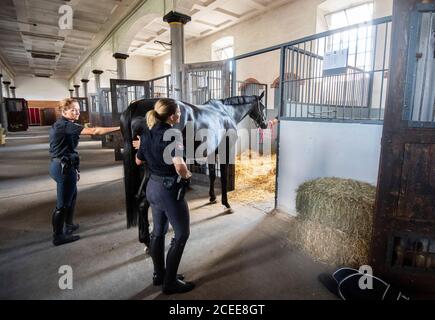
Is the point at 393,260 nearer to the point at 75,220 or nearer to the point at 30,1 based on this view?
the point at 75,220

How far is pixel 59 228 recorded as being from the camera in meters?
2.41

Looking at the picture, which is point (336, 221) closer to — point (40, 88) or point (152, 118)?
point (152, 118)

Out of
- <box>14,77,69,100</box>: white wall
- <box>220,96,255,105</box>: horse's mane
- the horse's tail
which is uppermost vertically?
<box>14,77,69,100</box>: white wall

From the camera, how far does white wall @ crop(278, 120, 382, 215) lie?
230 centimetres

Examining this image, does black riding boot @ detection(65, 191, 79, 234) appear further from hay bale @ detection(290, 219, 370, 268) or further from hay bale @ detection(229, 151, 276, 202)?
hay bale @ detection(290, 219, 370, 268)

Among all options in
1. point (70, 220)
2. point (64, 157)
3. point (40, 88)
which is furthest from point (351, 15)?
point (40, 88)

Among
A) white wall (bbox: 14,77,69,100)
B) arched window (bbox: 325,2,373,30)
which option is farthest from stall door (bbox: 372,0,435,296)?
white wall (bbox: 14,77,69,100)

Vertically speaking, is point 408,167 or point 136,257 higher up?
point 408,167

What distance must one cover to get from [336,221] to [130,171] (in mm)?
1934

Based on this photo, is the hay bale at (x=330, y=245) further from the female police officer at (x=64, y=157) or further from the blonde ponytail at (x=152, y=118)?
the female police officer at (x=64, y=157)

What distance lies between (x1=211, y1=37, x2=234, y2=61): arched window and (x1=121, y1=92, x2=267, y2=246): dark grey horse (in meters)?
7.65
